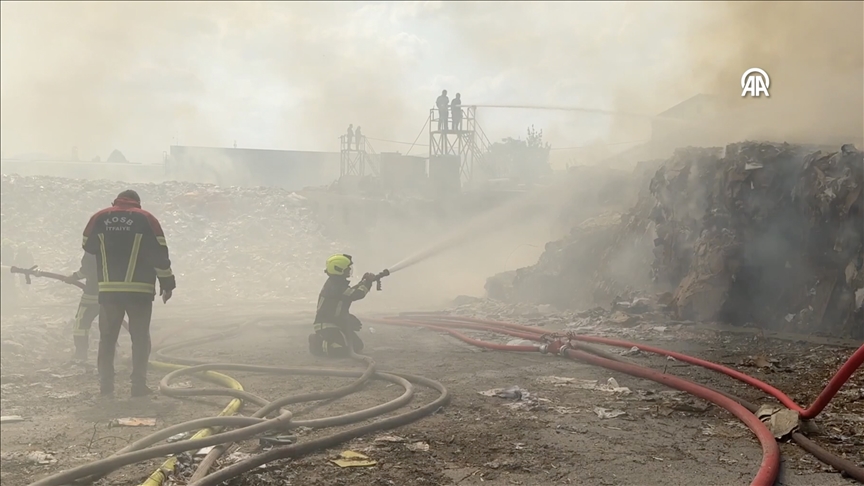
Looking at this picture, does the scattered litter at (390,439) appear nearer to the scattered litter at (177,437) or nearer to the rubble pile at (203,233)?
the scattered litter at (177,437)

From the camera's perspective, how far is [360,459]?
3955 mm

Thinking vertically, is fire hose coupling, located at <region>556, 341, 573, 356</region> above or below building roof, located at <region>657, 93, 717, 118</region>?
below

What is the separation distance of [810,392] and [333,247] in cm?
1720

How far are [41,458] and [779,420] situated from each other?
4613 mm

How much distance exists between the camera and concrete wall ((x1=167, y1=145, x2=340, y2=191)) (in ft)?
126

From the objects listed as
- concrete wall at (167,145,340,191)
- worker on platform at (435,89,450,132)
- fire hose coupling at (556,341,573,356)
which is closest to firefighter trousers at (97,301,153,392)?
fire hose coupling at (556,341,573,356)

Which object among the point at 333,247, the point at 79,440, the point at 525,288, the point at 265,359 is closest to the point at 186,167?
the point at 333,247

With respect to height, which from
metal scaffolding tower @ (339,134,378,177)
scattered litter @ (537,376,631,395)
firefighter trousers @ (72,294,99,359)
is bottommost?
scattered litter @ (537,376,631,395)

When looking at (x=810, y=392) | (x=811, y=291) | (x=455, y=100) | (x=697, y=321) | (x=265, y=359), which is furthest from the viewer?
(x=455, y=100)

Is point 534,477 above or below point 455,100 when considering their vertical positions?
below

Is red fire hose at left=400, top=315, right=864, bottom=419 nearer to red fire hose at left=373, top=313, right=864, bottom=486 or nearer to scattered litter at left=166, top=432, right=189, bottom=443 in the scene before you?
red fire hose at left=373, top=313, right=864, bottom=486

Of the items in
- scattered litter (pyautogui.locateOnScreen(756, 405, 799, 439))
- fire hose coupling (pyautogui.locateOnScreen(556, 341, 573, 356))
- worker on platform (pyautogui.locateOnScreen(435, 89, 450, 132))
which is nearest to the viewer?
scattered litter (pyautogui.locateOnScreen(756, 405, 799, 439))

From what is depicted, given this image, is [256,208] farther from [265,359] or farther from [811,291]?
[811,291]

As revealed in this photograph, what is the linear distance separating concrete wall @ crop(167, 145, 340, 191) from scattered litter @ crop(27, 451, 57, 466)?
115ft
